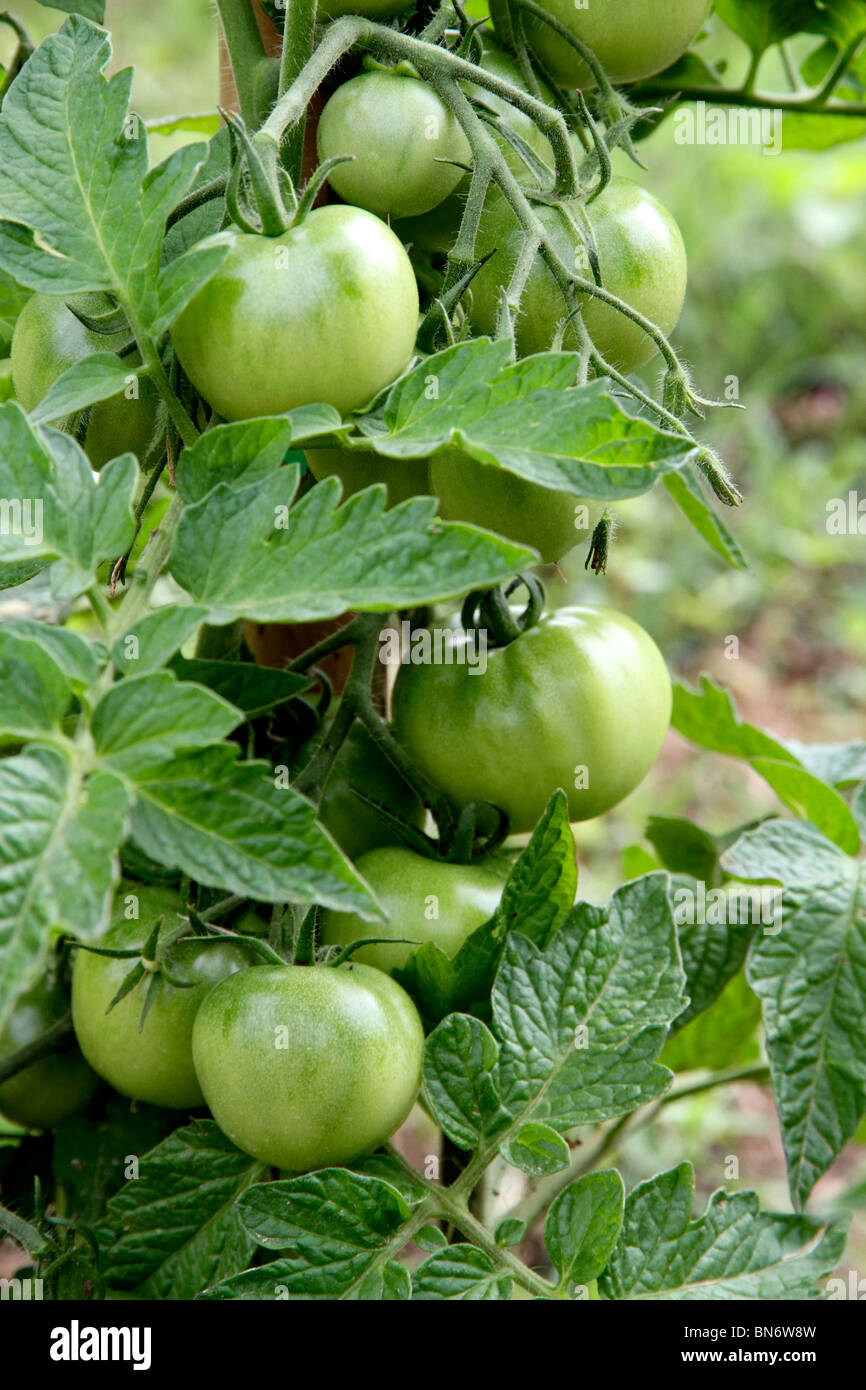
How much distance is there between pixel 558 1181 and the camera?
731 millimetres

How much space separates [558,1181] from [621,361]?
1.53 ft

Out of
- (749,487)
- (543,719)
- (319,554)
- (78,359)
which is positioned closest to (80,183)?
(78,359)

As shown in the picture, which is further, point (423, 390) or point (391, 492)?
point (391, 492)

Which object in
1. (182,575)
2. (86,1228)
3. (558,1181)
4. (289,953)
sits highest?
(182,575)

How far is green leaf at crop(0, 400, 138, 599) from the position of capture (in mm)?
385

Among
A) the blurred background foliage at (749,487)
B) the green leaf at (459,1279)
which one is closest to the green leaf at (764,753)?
the green leaf at (459,1279)

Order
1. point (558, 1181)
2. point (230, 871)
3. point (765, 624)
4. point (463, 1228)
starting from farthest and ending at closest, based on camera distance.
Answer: point (765, 624), point (558, 1181), point (463, 1228), point (230, 871)

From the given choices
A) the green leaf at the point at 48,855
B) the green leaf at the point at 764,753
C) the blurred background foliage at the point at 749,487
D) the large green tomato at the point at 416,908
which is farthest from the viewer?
the blurred background foliage at the point at 749,487

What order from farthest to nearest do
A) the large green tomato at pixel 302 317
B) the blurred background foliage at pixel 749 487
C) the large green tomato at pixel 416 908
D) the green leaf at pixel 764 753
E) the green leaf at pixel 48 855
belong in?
the blurred background foliage at pixel 749 487 < the green leaf at pixel 764 753 < the large green tomato at pixel 416 908 < the large green tomato at pixel 302 317 < the green leaf at pixel 48 855

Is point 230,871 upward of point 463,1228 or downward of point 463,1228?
upward

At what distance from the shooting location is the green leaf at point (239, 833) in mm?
335

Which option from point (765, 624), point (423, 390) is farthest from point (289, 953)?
point (765, 624)

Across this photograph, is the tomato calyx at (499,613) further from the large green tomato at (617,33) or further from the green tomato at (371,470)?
the large green tomato at (617,33)
